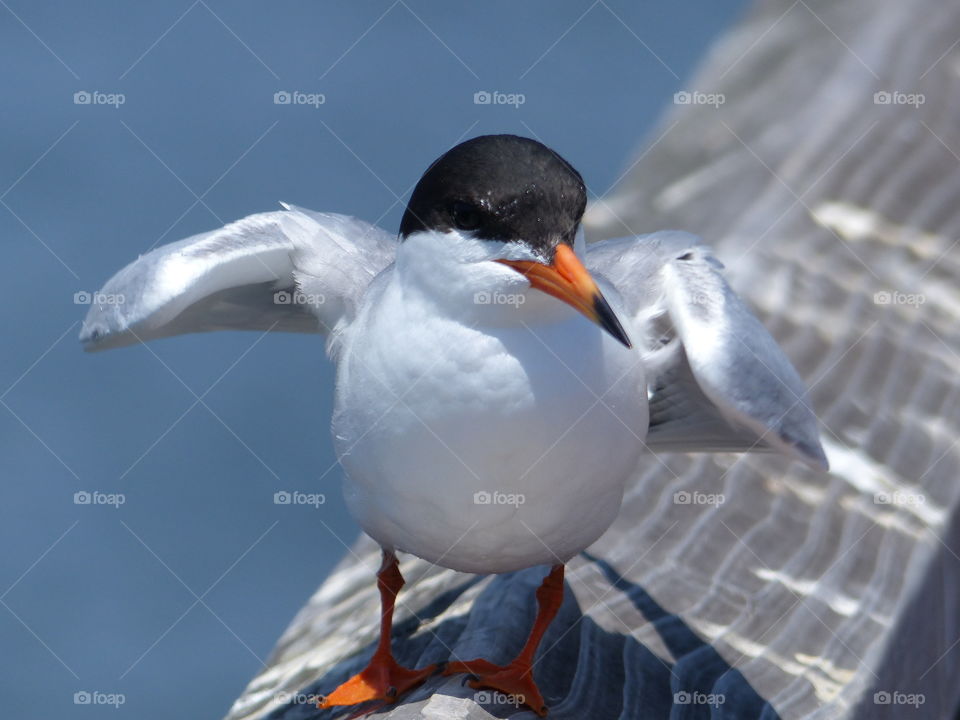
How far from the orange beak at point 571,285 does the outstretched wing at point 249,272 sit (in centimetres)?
59

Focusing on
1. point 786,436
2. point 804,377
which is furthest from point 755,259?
point 786,436

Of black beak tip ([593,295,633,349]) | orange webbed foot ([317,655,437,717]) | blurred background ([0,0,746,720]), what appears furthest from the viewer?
blurred background ([0,0,746,720])

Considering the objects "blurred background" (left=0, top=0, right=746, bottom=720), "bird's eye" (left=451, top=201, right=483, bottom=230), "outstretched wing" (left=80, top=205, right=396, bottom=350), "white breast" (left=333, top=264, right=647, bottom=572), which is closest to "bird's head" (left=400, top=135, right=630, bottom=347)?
"bird's eye" (left=451, top=201, right=483, bottom=230)

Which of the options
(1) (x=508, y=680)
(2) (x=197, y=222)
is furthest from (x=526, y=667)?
(2) (x=197, y=222)

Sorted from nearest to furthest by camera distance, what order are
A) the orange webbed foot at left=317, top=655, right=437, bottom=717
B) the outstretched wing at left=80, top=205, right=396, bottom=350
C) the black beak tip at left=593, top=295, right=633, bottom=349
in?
the black beak tip at left=593, top=295, right=633, bottom=349, the orange webbed foot at left=317, top=655, right=437, bottom=717, the outstretched wing at left=80, top=205, right=396, bottom=350

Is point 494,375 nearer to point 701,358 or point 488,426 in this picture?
point 488,426

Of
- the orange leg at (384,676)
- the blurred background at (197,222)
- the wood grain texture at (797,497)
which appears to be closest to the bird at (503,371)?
the orange leg at (384,676)

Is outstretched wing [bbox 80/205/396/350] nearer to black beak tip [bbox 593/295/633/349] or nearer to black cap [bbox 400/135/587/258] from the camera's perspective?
black cap [bbox 400/135/587/258]

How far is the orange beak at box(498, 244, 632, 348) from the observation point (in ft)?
6.91

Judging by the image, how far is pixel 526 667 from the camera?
90.0 inches

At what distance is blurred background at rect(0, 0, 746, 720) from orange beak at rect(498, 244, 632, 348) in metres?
3.46

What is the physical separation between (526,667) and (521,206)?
0.77 m

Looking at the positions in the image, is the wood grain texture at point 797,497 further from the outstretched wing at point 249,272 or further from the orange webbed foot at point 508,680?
the outstretched wing at point 249,272

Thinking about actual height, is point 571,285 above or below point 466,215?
below
